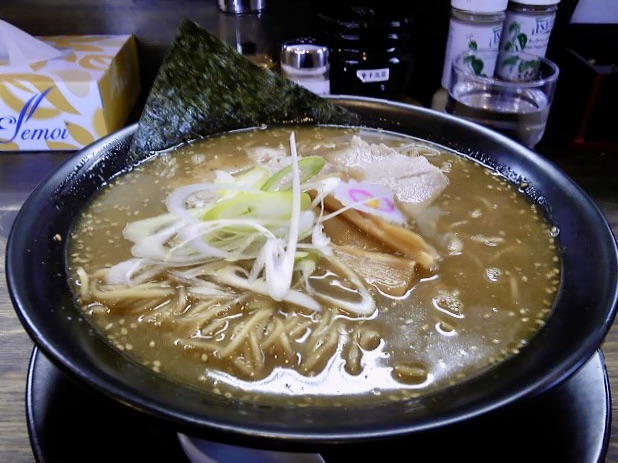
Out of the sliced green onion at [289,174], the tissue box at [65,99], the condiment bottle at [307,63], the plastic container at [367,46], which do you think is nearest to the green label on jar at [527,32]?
the plastic container at [367,46]

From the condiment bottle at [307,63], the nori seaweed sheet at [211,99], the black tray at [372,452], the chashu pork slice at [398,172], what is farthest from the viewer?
the condiment bottle at [307,63]

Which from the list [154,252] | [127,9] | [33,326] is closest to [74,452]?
[33,326]

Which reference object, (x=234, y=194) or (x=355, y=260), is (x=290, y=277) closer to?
(x=355, y=260)

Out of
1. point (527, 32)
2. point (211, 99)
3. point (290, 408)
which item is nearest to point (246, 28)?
point (211, 99)

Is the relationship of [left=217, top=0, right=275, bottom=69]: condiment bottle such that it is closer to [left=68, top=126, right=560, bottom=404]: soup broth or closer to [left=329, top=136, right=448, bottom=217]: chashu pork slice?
[left=329, top=136, right=448, bottom=217]: chashu pork slice

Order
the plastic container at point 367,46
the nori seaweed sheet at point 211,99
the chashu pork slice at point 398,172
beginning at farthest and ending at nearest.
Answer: the plastic container at point 367,46 → the nori seaweed sheet at point 211,99 → the chashu pork slice at point 398,172

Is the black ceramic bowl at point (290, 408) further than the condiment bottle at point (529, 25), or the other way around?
the condiment bottle at point (529, 25)

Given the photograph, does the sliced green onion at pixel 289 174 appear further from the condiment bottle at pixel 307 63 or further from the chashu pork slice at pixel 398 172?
the condiment bottle at pixel 307 63
